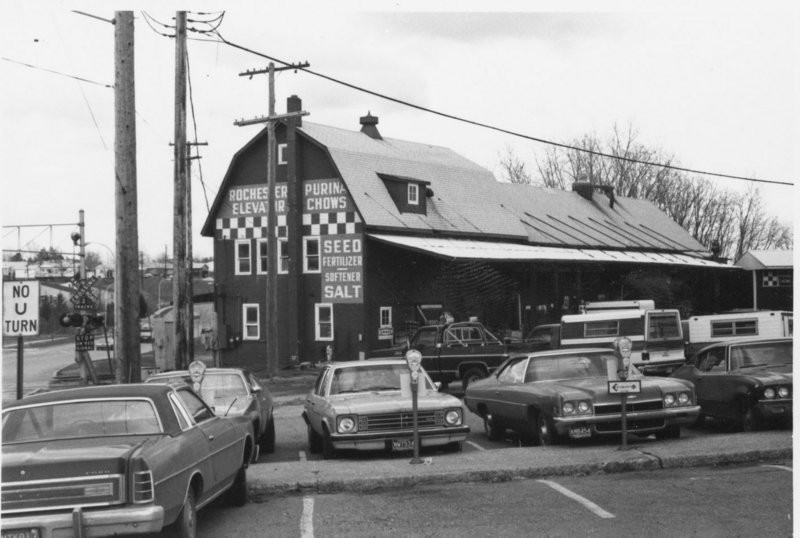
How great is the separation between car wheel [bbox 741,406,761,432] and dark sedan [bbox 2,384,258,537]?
24.7 ft

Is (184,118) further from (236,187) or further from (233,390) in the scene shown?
(236,187)

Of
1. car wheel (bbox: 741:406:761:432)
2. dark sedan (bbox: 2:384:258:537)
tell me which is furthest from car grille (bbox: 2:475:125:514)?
car wheel (bbox: 741:406:761:432)

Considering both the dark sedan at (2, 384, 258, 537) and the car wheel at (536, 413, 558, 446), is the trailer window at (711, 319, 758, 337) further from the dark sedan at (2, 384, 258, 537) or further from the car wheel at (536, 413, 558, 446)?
the dark sedan at (2, 384, 258, 537)

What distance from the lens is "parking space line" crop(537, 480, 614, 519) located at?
883cm

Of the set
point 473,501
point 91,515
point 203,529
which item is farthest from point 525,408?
point 91,515

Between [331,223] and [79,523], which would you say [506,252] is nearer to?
Result: [331,223]

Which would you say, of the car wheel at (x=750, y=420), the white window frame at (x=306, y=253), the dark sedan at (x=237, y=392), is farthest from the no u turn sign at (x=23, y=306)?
the white window frame at (x=306, y=253)

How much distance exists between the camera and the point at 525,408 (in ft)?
45.5

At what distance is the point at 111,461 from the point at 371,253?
99.9 ft

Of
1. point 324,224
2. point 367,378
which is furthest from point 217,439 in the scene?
point 324,224

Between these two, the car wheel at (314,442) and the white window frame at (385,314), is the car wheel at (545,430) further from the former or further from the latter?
the white window frame at (385,314)

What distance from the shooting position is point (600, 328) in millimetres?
27359

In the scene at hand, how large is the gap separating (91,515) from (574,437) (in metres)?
7.36

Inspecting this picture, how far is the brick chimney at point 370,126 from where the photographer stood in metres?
45.4
